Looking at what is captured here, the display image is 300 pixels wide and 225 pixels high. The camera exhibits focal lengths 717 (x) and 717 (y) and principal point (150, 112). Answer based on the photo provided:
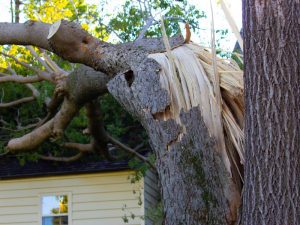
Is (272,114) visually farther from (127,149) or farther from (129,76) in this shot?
(127,149)

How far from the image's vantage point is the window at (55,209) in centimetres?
1407

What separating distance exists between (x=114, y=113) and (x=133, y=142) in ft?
2.18

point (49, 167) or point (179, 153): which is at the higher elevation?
point (179, 153)

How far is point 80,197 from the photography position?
1389cm

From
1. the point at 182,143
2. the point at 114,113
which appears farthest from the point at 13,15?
the point at 182,143

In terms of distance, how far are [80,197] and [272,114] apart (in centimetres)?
1051

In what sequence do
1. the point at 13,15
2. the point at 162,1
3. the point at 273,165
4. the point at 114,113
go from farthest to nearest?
the point at 13,15, the point at 114,113, the point at 162,1, the point at 273,165

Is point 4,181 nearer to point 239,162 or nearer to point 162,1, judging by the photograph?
point 162,1

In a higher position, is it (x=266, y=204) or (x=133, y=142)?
(x=266, y=204)

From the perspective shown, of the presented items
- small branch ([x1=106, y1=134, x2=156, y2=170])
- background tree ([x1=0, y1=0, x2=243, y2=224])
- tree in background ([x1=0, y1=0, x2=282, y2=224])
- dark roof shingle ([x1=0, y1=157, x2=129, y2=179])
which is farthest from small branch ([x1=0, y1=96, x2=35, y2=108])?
background tree ([x1=0, y1=0, x2=243, y2=224])

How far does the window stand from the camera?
14070 millimetres

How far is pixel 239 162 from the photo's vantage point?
4.46 meters

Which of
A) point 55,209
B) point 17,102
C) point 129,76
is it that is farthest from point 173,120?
point 55,209

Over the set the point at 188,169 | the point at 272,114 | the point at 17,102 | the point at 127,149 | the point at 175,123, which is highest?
the point at 272,114
